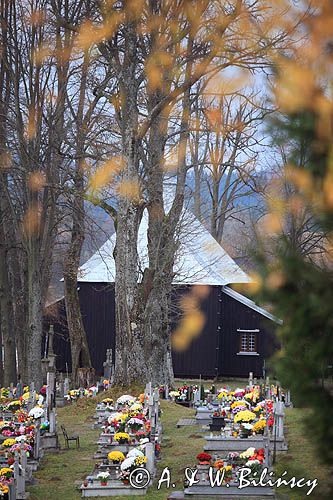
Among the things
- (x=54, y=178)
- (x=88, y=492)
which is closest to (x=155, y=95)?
(x=54, y=178)

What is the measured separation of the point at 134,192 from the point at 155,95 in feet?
10.3

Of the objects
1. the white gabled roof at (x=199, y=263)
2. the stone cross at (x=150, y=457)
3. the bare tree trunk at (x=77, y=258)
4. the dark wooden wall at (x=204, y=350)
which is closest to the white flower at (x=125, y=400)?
the stone cross at (x=150, y=457)

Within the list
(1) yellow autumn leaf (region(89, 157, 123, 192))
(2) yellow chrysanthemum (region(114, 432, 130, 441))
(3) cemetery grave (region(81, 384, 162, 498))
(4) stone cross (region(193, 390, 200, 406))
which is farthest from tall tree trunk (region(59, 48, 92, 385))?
(2) yellow chrysanthemum (region(114, 432, 130, 441))

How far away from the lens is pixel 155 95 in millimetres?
23281

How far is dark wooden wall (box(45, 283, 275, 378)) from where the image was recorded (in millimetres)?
37375

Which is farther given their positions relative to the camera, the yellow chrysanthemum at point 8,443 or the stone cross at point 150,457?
the yellow chrysanthemum at point 8,443

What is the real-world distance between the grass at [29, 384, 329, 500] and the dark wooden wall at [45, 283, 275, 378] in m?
16.5

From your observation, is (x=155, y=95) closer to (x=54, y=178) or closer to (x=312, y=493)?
(x=54, y=178)

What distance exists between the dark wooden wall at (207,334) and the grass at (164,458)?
16515 millimetres

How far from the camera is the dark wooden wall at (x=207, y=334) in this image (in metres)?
37.4

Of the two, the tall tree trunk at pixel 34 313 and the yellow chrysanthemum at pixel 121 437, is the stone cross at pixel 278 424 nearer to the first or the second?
the yellow chrysanthemum at pixel 121 437

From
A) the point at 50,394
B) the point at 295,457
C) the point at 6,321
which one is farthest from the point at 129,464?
the point at 6,321

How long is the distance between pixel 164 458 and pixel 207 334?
73.4 ft

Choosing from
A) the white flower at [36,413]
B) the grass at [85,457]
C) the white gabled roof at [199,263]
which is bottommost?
the grass at [85,457]
